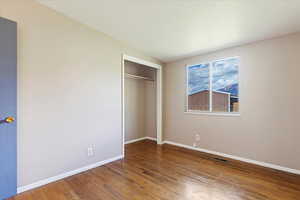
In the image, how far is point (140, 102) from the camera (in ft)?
15.5

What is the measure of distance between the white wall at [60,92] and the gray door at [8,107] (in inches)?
3.5

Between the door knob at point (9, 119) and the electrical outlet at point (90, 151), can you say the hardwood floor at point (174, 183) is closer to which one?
the electrical outlet at point (90, 151)


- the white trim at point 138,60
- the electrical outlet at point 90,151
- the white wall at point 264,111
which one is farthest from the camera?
the white trim at point 138,60

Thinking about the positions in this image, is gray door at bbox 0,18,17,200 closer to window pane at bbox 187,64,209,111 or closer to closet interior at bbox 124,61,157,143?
closet interior at bbox 124,61,157,143

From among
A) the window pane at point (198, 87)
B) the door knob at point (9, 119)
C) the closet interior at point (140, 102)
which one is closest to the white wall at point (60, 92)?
the door knob at point (9, 119)

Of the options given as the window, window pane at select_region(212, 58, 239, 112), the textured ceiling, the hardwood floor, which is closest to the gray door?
the hardwood floor

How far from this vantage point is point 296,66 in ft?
7.98

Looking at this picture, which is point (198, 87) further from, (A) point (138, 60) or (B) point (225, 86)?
(A) point (138, 60)

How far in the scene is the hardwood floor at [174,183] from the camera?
187 cm

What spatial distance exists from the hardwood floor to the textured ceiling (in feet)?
7.87

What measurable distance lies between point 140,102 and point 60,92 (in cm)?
270

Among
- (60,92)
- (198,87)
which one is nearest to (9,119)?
(60,92)

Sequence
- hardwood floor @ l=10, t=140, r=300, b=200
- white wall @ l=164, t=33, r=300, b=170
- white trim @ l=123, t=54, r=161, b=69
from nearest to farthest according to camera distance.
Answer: hardwood floor @ l=10, t=140, r=300, b=200
white wall @ l=164, t=33, r=300, b=170
white trim @ l=123, t=54, r=161, b=69

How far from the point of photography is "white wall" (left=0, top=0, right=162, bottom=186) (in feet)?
6.39
